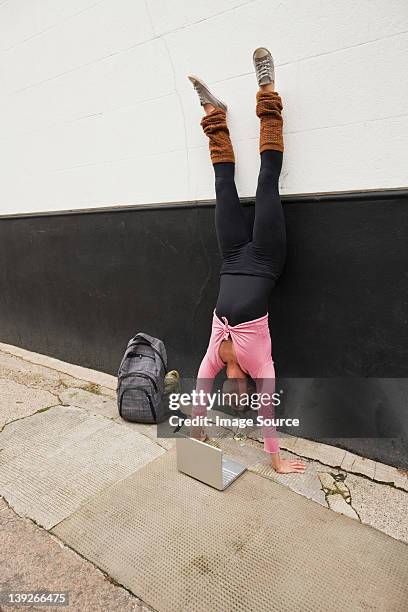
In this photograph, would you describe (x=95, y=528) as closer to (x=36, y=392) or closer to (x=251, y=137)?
(x=36, y=392)

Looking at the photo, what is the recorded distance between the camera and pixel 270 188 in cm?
262

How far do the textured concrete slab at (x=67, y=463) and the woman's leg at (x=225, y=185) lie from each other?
1.62 metres

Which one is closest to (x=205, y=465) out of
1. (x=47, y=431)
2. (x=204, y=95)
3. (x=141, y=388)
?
(x=141, y=388)

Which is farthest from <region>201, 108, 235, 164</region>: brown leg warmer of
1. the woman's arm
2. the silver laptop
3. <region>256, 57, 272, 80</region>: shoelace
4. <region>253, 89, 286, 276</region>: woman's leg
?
the silver laptop

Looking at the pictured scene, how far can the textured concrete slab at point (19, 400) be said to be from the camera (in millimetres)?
3375

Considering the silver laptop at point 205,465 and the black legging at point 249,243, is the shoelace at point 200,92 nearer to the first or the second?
the black legging at point 249,243

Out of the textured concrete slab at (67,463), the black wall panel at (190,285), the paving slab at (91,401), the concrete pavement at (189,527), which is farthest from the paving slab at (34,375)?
the concrete pavement at (189,527)

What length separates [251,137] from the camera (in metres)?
2.78

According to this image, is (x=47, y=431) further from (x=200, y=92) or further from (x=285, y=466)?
(x=200, y=92)

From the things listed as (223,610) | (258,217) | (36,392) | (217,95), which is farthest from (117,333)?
(223,610)

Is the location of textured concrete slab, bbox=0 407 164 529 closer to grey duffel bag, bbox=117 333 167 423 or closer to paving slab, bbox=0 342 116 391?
grey duffel bag, bbox=117 333 167 423

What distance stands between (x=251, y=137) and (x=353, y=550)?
8.35 ft

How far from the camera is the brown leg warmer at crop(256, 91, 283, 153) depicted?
8.17ft

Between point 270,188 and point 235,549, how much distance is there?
2.10 meters
